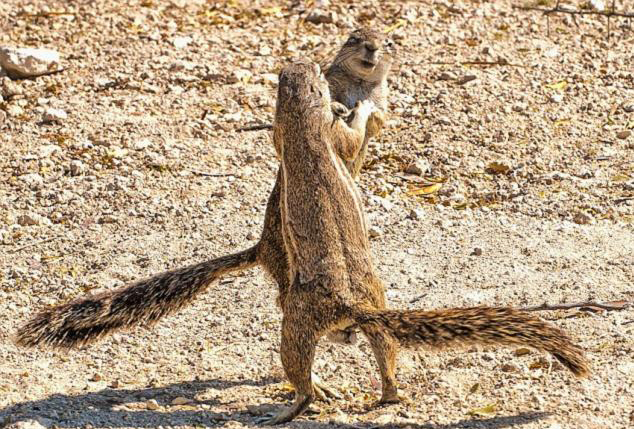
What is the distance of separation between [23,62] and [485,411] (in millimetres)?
5693

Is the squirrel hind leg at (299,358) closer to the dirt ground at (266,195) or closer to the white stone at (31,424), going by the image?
the dirt ground at (266,195)

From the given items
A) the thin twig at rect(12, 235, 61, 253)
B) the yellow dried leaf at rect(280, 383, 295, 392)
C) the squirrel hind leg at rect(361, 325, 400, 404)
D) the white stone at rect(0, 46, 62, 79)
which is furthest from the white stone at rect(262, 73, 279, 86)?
the squirrel hind leg at rect(361, 325, 400, 404)

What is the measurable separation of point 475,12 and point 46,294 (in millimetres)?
5334

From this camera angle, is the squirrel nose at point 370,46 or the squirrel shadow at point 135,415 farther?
the squirrel nose at point 370,46

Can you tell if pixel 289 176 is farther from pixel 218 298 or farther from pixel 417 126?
pixel 417 126

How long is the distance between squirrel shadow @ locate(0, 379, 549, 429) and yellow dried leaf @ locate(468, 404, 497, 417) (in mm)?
61

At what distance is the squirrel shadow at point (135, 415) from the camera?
5664mm

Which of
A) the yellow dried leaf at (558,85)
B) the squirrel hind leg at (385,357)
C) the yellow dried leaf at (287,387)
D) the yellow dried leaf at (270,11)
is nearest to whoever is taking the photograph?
the squirrel hind leg at (385,357)

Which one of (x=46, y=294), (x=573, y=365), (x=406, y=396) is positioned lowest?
(x=46, y=294)

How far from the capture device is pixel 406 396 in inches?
237

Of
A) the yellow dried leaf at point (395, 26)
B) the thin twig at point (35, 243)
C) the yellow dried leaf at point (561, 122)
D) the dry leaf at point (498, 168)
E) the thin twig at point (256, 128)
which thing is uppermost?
the yellow dried leaf at point (395, 26)

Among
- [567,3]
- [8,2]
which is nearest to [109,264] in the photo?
[8,2]

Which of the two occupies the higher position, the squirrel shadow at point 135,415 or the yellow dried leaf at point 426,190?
the yellow dried leaf at point 426,190

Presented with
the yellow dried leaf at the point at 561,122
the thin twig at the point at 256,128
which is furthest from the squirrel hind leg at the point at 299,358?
the yellow dried leaf at the point at 561,122
